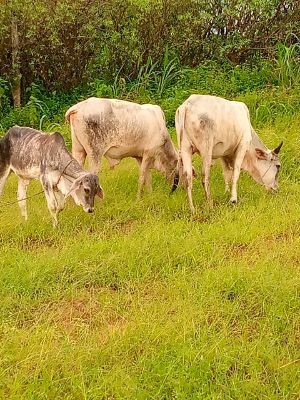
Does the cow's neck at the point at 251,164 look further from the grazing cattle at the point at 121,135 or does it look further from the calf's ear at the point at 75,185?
the calf's ear at the point at 75,185

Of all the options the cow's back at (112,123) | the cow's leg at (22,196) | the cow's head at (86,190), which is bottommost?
the cow's leg at (22,196)

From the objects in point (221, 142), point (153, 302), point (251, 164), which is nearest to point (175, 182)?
point (221, 142)

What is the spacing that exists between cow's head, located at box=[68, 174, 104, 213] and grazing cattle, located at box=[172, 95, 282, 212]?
1170 millimetres

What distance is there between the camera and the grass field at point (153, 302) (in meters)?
→ 3.85

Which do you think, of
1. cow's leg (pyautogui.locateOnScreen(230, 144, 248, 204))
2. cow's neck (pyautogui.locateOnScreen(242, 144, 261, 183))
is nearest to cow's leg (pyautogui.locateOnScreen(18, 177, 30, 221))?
cow's leg (pyautogui.locateOnScreen(230, 144, 248, 204))

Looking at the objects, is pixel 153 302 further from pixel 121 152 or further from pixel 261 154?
pixel 261 154

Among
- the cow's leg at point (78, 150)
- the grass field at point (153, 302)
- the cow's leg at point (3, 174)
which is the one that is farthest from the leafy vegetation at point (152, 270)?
the cow's leg at point (78, 150)

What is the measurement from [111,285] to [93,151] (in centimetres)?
234

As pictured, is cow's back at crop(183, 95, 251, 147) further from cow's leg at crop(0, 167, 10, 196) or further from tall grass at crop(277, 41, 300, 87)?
tall grass at crop(277, 41, 300, 87)

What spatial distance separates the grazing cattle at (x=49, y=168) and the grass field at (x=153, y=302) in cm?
32

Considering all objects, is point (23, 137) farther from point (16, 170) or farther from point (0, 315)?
point (0, 315)

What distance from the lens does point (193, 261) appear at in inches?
215

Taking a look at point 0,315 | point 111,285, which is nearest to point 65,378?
point 0,315

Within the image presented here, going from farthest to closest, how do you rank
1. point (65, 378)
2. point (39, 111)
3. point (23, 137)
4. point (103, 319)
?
point (39, 111) < point (23, 137) < point (103, 319) < point (65, 378)
